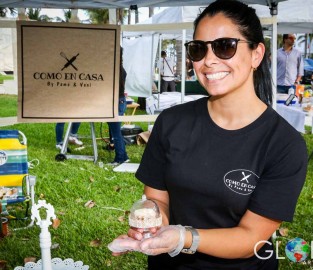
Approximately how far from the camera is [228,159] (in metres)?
1.58

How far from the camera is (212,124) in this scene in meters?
1.67

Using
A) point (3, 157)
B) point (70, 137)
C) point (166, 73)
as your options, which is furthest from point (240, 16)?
point (166, 73)

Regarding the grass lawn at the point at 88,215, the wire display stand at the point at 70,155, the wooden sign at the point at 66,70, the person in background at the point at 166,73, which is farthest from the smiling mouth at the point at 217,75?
the person in background at the point at 166,73

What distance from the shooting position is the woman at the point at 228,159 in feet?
5.02

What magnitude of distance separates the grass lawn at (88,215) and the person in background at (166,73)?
765 cm

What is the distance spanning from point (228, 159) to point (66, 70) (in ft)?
6.81

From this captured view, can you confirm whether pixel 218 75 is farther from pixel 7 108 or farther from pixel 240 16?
pixel 7 108

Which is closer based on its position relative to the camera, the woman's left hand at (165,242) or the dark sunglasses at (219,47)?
the woman's left hand at (165,242)

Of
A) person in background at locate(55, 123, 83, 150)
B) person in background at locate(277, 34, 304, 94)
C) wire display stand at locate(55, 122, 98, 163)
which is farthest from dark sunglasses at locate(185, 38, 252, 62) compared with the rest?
person in background at locate(277, 34, 304, 94)

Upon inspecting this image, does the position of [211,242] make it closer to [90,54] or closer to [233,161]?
[233,161]

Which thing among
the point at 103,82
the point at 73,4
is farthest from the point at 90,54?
the point at 73,4

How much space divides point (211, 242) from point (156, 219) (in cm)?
23

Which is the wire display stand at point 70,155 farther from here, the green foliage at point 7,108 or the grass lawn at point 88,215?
the green foliage at point 7,108

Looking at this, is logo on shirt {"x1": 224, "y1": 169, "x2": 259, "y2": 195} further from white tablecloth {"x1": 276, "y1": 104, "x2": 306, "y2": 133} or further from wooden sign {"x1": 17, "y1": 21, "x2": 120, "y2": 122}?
white tablecloth {"x1": 276, "y1": 104, "x2": 306, "y2": 133}
